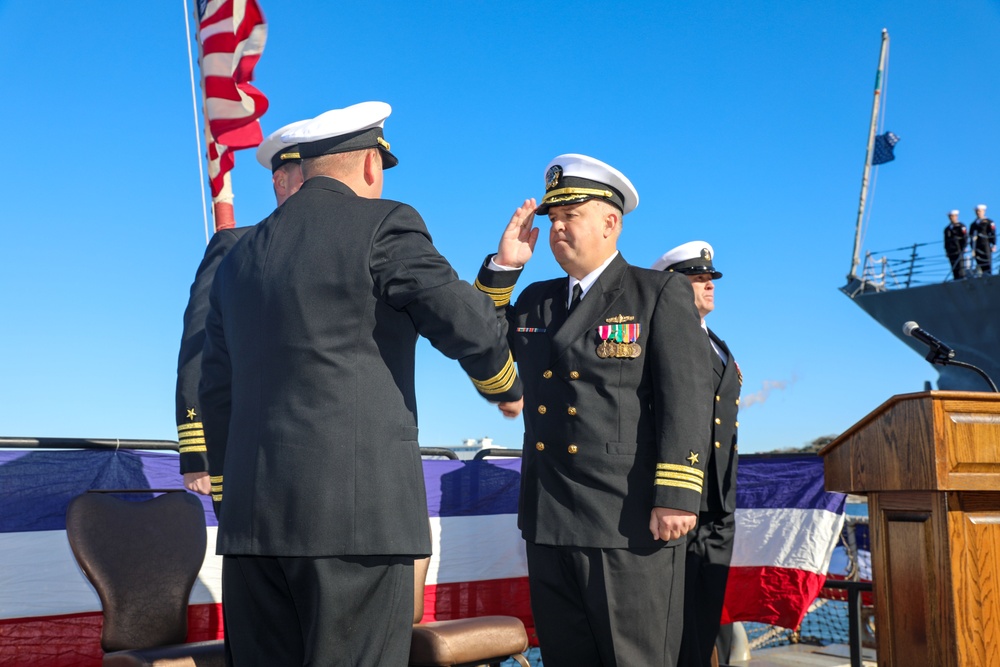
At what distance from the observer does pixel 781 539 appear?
18.6 feet

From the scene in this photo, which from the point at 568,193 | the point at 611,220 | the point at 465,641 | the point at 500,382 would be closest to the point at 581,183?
the point at 568,193

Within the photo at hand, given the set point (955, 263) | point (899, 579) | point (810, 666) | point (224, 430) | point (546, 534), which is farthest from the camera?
point (955, 263)

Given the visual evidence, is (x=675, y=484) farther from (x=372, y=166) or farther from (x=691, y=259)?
(x=691, y=259)

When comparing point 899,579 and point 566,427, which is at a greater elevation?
point 566,427

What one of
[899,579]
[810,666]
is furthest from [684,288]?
[810,666]

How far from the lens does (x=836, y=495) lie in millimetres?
5668

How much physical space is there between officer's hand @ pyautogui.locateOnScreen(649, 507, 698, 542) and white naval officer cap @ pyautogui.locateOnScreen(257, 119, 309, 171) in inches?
62.1

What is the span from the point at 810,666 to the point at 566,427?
4.09 m

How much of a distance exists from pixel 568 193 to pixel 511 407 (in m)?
1.06

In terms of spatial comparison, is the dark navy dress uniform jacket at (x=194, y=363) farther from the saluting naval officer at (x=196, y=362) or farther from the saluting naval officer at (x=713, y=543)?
the saluting naval officer at (x=713, y=543)

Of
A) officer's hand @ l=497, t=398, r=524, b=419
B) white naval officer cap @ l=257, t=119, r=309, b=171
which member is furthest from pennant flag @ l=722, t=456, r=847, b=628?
white naval officer cap @ l=257, t=119, r=309, b=171

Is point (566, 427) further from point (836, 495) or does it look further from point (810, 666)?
point (810, 666)

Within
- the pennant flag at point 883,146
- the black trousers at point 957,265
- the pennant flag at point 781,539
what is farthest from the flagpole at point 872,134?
the pennant flag at point 781,539

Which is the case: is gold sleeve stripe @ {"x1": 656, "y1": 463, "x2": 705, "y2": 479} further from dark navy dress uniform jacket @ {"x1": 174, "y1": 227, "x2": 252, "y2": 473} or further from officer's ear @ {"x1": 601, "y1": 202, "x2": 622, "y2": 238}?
dark navy dress uniform jacket @ {"x1": 174, "y1": 227, "x2": 252, "y2": 473}
